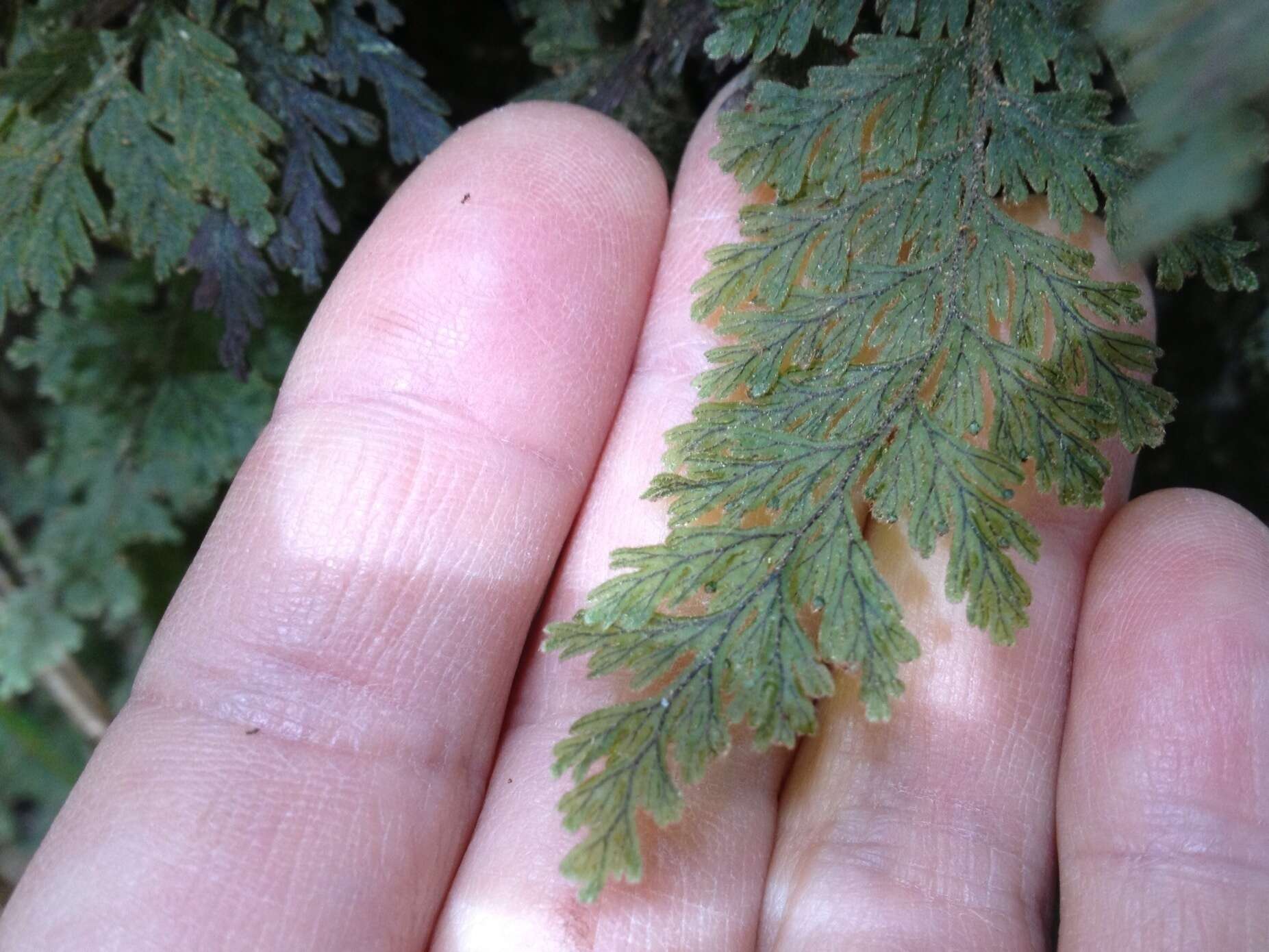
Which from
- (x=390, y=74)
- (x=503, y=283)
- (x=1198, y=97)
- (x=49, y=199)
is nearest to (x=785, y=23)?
(x=503, y=283)

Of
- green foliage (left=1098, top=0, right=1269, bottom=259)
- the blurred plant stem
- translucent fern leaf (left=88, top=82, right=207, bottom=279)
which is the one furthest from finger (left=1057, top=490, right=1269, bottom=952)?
the blurred plant stem

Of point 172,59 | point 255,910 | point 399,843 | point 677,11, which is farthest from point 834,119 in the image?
point 255,910

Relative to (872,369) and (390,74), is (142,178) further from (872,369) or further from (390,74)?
(872,369)

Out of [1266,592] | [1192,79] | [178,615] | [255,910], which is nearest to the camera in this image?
[1192,79]

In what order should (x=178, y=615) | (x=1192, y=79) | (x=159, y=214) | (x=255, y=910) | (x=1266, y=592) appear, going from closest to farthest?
(x=1192, y=79), (x=255, y=910), (x=1266, y=592), (x=178, y=615), (x=159, y=214)

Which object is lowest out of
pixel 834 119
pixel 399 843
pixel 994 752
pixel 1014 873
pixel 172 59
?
pixel 1014 873

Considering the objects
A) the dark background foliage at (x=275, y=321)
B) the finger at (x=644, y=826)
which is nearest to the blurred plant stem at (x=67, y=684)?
the dark background foliage at (x=275, y=321)

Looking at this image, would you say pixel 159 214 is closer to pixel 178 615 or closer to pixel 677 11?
pixel 178 615
